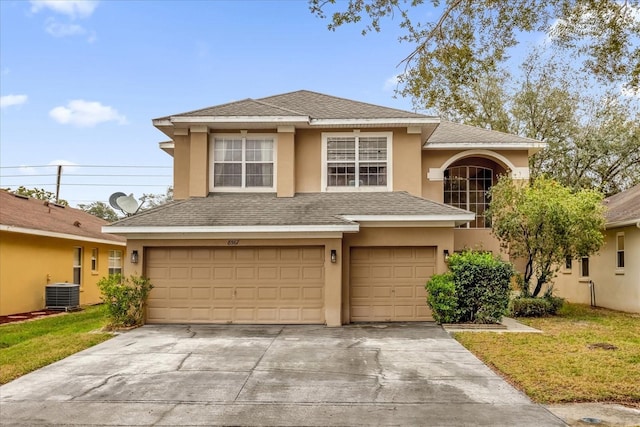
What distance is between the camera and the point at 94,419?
6.64m

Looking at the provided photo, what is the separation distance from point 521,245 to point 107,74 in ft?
68.7

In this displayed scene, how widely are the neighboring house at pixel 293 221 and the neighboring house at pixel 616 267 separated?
5.79m

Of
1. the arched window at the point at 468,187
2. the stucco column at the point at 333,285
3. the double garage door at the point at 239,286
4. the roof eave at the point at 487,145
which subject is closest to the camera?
the stucco column at the point at 333,285

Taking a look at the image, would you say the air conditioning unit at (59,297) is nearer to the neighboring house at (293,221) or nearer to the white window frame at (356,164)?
the neighboring house at (293,221)

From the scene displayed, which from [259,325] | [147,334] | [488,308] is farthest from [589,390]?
[147,334]

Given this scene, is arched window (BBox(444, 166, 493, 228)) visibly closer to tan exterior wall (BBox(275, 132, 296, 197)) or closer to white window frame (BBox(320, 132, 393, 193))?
white window frame (BBox(320, 132, 393, 193))

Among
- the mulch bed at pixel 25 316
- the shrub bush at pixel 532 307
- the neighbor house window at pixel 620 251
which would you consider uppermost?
the neighbor house window at pixel 620 251

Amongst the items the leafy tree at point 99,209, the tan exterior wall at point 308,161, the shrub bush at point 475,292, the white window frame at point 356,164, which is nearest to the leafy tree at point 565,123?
the white window frame at point 356,164

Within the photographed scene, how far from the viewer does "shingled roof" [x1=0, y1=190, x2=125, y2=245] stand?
17141 mm

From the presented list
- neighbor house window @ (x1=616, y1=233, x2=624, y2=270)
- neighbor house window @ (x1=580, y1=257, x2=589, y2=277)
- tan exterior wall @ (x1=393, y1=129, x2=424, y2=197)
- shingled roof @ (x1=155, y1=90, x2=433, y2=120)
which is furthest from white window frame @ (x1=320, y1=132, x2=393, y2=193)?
neighbor house window @ (x1=580, y1=257, x2=589, y2=277)

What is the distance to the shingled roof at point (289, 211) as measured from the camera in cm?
1389

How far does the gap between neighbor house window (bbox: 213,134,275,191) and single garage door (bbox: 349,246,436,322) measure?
146 inches

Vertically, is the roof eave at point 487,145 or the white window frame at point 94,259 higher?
the roof eave at point 487,145

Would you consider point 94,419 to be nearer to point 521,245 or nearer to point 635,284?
point 521,245
